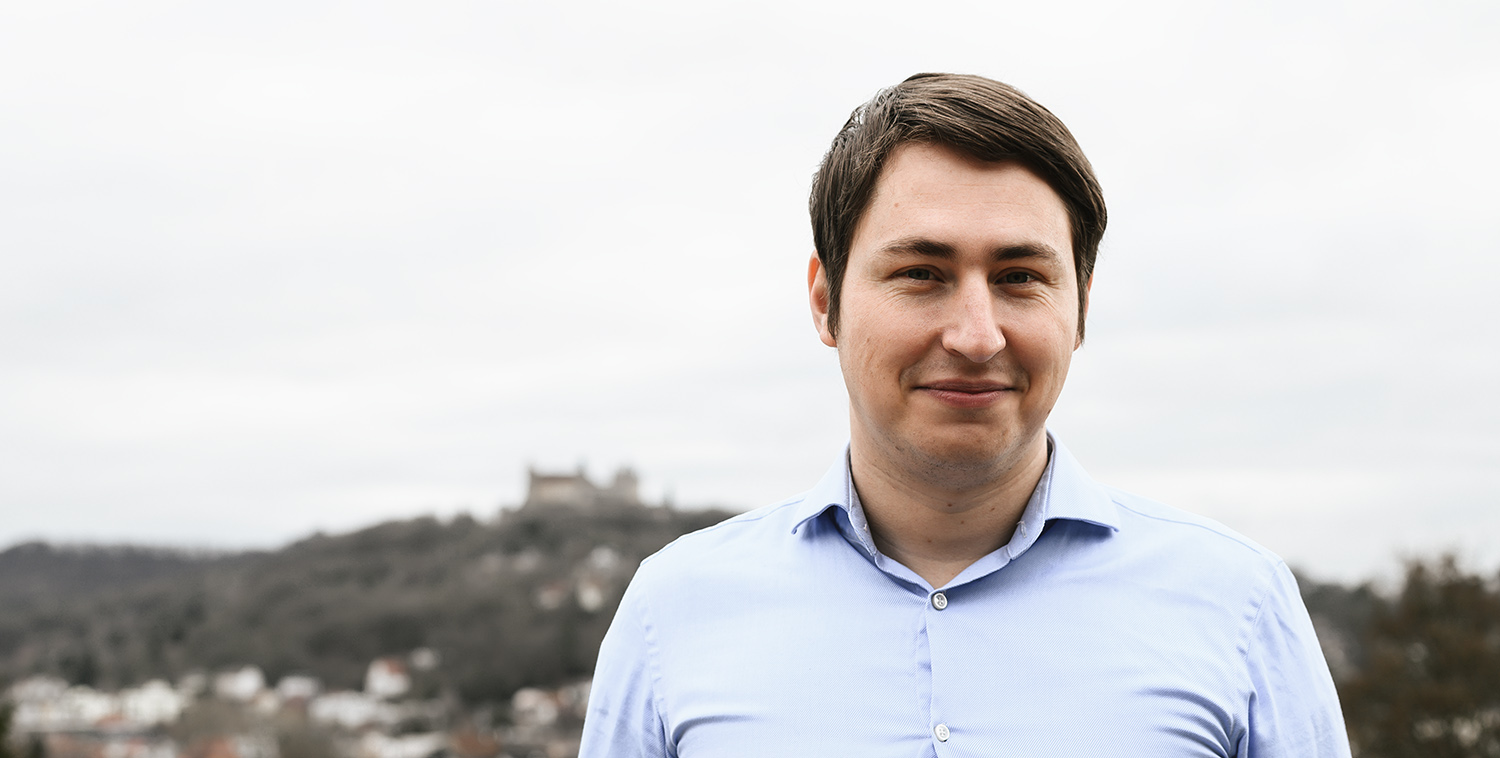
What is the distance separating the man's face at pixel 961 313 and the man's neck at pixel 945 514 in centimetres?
5

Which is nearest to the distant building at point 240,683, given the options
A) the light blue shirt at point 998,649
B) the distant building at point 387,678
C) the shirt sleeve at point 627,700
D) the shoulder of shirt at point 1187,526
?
the distant building at point 387,678

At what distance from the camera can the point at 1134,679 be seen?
1.98 meters

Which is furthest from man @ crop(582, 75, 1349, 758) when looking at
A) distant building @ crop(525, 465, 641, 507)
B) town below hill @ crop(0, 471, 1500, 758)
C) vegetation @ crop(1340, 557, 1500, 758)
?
distant building @ crop(525, 465, 641, 507)

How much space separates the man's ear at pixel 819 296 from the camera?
2.31 metres

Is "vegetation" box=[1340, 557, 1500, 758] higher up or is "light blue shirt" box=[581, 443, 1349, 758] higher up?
"light blue shirt" box=[581, 443, 1349, 758]

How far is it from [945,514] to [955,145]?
0.61 metres

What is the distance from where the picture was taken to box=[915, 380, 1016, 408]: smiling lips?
1971 millimetres

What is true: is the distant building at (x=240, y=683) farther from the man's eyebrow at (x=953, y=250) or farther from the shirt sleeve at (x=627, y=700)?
the man's eyebrow at (x=953, y=250)

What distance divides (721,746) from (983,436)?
0.65 meters

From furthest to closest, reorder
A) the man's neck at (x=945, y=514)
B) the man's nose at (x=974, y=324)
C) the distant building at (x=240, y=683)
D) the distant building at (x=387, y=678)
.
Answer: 1. the distant building at (x=387, y=678)
2. the distant building at (x=240, y=683)
3. the man's neck at (x=945, y=514)
4. the man's nose at (x=974, y=324)

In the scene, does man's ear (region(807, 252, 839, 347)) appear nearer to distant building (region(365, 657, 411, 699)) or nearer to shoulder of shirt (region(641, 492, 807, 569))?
shoulder of shirt (region(641, 492, 807, 569))

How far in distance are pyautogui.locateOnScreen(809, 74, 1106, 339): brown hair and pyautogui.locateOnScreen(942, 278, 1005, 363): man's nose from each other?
22cm

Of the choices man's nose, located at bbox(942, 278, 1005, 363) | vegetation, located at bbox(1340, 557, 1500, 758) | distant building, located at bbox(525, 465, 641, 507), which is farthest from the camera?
distant building, located at bbox(525, 465, 641, 507)

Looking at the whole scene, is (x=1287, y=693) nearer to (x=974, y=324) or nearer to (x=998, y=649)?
(x=998, y=649)
